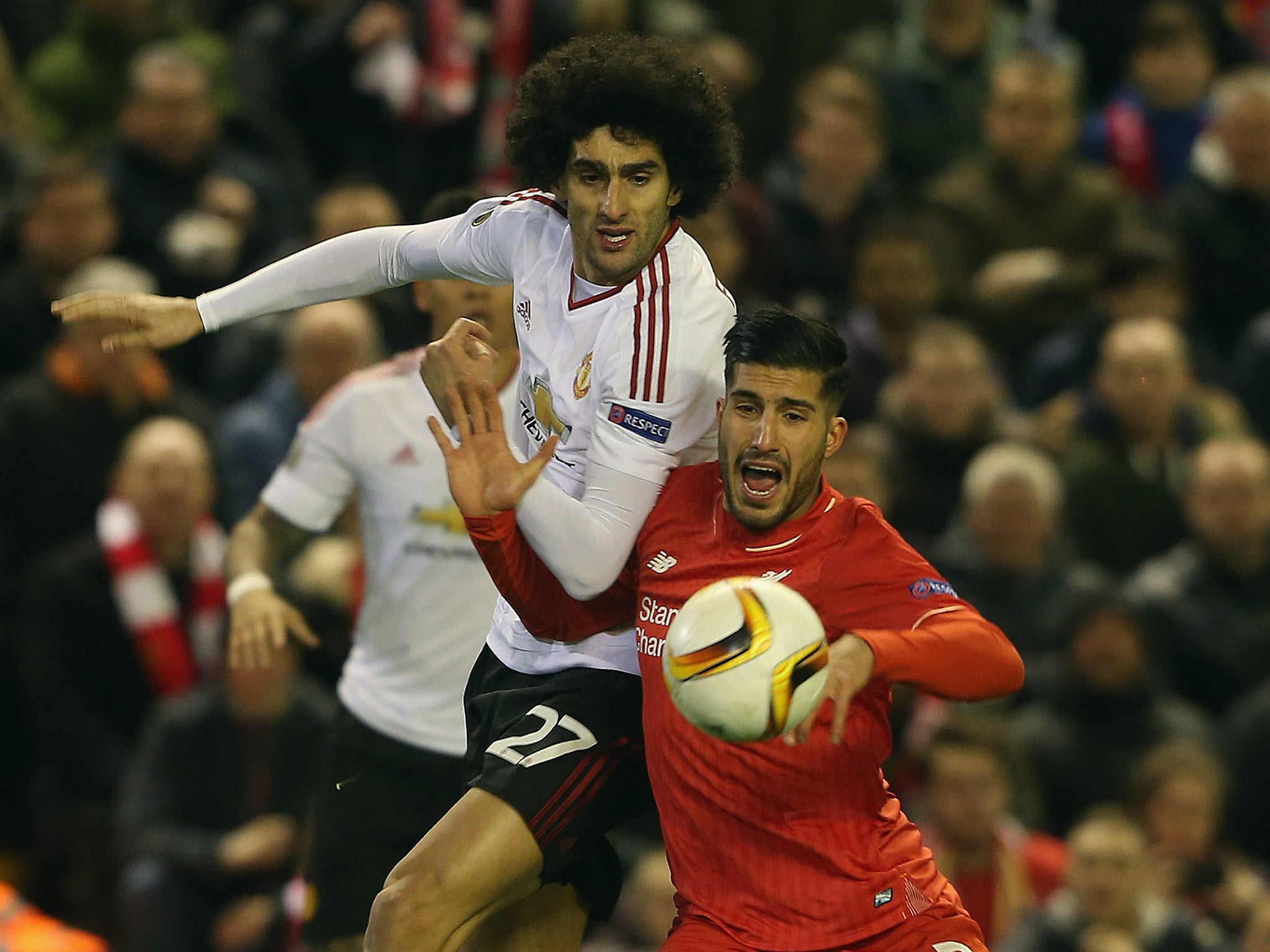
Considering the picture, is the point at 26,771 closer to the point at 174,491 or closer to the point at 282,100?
the point at 174,491

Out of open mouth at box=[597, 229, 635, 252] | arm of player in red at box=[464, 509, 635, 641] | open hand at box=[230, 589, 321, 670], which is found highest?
open mouth at box=[597, 229, 635, 252]

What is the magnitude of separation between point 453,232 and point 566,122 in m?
0.41

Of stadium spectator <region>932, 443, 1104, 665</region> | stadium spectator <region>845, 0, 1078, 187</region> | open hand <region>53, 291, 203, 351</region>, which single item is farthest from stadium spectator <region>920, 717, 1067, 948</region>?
stadium spectator <region>845, 0, 1078, 187</region>

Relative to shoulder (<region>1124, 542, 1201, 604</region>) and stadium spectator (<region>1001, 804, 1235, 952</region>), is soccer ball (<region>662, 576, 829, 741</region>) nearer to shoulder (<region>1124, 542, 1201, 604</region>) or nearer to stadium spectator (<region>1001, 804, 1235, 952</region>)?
stadium spectator (<region>1001, 804, 1235, 952</region>)

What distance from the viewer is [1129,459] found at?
27.9 feet

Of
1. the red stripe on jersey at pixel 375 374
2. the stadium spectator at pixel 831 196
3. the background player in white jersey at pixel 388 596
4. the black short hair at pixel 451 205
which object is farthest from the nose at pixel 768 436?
the stadium spectator at pixel 831 196

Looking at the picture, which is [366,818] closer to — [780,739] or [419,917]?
[419,917]

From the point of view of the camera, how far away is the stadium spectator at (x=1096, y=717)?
763cm

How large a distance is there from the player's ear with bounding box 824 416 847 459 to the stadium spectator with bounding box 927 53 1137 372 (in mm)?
4857

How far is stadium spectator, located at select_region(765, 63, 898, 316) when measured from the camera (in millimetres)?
9531

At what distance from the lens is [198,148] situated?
9.44m

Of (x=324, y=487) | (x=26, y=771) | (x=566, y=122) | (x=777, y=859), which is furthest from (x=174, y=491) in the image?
(x=777, y=859)

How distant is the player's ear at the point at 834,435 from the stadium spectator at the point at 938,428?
12.3ft

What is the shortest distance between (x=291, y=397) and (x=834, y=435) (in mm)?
4223
